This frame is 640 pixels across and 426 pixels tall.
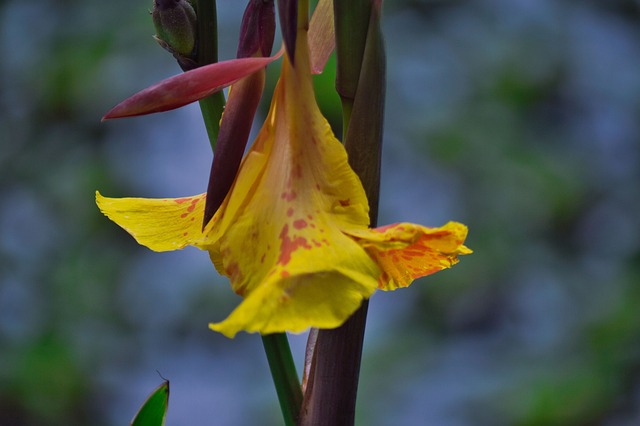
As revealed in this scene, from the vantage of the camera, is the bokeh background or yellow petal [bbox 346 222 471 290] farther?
the bokeh background

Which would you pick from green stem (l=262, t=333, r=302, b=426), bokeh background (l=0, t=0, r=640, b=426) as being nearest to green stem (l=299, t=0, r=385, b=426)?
green stem (l=262, t=333, r=302, b=426)

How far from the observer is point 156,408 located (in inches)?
14.4

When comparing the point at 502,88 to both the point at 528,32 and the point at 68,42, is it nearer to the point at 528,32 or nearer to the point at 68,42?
the point at 528,32

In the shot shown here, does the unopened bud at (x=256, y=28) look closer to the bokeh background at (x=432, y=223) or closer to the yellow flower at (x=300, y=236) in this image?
the yellow flower at (x=300, y=236)

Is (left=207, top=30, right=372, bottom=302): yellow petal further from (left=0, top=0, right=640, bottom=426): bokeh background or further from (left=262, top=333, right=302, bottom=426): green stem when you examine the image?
(left=0, top=0, right=640, bottom=426): bokeh background

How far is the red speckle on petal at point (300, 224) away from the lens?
29 centimetres

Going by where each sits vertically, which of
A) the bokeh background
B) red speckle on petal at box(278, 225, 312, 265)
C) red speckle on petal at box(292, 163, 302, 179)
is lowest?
the bokeh background

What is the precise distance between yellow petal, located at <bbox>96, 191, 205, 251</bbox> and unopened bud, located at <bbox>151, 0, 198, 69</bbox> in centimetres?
7

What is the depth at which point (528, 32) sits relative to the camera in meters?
1.57

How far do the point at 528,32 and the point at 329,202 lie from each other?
1.37 metres

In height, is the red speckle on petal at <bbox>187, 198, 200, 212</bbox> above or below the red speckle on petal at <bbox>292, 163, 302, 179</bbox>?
below

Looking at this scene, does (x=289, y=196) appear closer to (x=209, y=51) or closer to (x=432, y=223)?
(x=209, y=51)

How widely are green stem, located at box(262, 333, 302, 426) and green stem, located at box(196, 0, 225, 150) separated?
0.27ft

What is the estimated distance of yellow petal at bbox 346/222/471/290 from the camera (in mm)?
279
